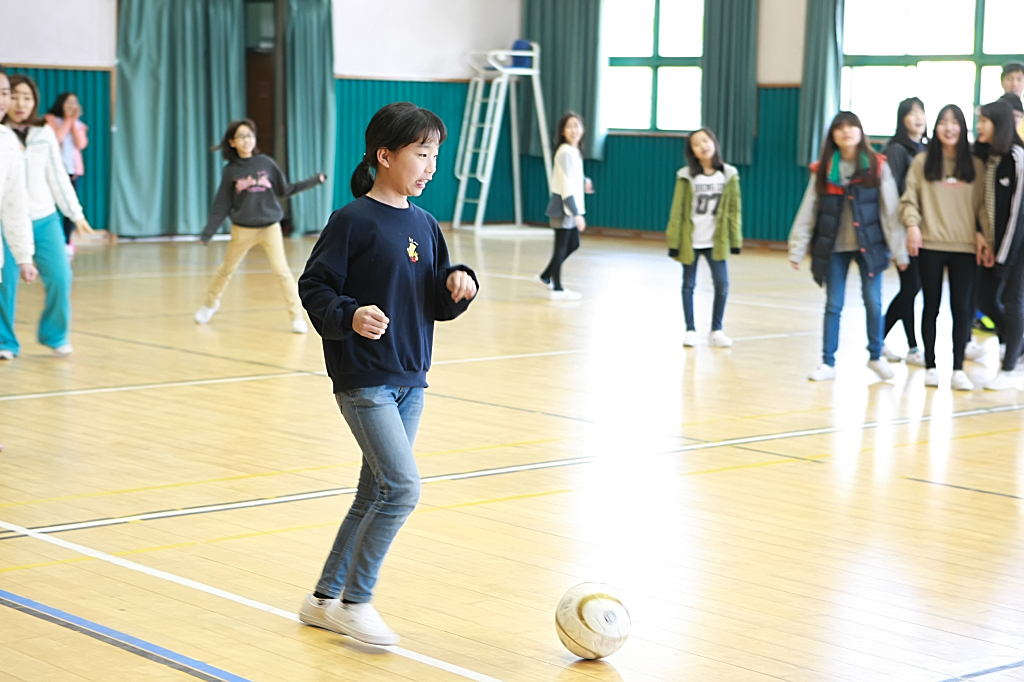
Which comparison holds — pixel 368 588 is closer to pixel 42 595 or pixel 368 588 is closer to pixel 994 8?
pixel 42 595

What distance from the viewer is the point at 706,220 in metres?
9.79

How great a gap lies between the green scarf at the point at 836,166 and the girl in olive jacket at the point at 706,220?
4.83ft

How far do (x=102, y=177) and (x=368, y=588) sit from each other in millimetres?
14816

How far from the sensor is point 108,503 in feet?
17.1

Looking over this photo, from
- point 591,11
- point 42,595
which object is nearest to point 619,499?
point 42,595

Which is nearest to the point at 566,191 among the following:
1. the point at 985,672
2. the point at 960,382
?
the point at 960,382

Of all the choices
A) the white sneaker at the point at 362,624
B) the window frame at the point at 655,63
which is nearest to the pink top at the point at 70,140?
the window frame at the point at 655,63

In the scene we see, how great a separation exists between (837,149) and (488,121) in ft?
40.4

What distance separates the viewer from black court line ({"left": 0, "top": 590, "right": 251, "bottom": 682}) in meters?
3.47

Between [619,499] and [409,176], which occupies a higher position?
[409,176]

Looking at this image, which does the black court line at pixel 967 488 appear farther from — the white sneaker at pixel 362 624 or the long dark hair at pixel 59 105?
A: the long dark hair at pixel 59 105

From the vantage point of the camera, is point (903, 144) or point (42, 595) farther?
point (903, 144)

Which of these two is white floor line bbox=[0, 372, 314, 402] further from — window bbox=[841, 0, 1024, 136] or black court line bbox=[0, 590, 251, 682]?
window bbox=[841, 0, 1024, 136]

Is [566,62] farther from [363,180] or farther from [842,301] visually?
[363,180]
